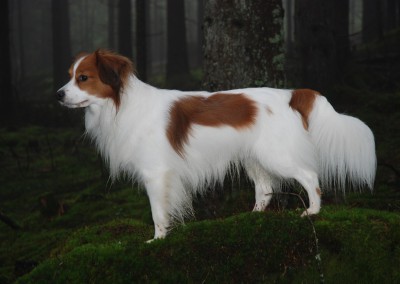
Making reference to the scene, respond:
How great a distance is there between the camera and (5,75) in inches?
612

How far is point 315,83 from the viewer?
12.6m

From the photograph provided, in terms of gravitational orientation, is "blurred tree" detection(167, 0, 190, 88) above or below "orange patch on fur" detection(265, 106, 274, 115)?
A: above

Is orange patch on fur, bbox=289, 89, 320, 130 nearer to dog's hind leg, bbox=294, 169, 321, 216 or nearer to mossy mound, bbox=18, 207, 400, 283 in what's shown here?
dog's hind leg, bbox=294, 169, 321, 216

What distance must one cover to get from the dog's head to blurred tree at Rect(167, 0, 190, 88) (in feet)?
61.9

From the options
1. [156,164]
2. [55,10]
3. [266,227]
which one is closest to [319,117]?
[266,227]

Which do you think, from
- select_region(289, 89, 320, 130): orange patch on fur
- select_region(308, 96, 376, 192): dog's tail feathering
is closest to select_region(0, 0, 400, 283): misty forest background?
select_region(308, 96, 376, 192): dog's tail feathering

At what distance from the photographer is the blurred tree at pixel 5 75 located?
1542 cm

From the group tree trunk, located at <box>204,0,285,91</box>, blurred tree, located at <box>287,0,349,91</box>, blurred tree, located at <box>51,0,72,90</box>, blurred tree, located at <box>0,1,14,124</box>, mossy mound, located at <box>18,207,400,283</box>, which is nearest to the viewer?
mossy mound, located at <box>18,207,400,283</box>

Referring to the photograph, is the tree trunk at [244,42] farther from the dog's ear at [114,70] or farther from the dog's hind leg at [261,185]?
the dog's ear at [114,70]

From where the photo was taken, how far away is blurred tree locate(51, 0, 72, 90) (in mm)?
26389

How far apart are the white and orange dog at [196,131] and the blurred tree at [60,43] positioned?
20.9 metres

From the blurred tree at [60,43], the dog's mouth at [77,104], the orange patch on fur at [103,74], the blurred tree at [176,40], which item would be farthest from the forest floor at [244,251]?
the blurred tree at [60,43]

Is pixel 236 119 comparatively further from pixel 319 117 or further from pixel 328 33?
pixel 328 33

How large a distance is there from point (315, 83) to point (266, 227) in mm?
8843
